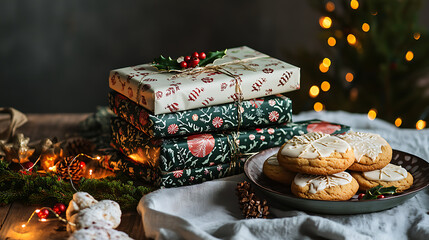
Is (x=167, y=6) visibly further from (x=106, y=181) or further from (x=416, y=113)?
(x=106, y=181)

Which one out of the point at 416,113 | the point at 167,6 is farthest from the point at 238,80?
the point at 167,6

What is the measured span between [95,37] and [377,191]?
92.6 inches

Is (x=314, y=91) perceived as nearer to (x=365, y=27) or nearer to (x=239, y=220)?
(x=365, y=27)

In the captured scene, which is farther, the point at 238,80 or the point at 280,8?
the point at 280,8

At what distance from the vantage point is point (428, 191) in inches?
46.7

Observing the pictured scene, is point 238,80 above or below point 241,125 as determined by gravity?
above

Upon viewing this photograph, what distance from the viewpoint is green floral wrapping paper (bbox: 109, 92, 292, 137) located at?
1169 millimetres

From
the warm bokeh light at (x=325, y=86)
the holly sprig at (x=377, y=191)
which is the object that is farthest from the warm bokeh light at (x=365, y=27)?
the holly sprig at (x=377, y=191)

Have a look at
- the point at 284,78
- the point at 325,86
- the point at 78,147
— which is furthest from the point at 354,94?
the point at 78,147

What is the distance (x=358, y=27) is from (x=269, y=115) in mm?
1365

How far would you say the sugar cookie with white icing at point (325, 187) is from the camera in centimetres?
101

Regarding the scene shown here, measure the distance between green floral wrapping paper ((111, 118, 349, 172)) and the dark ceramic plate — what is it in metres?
0.07

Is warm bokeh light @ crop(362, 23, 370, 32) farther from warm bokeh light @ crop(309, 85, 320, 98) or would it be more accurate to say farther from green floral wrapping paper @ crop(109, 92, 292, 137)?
green floral wrapping paper @ crop(109, 92, 292, 137)

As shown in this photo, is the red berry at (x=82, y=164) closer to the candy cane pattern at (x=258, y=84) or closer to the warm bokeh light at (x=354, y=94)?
the candy cane pattern at (x=258, y=84)
